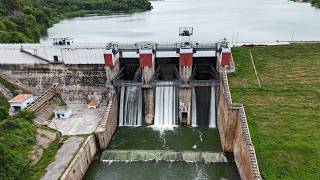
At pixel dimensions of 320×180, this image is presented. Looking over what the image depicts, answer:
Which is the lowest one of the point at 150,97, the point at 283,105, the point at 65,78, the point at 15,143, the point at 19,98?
the point at 15,143

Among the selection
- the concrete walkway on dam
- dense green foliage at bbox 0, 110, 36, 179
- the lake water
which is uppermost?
the lake water

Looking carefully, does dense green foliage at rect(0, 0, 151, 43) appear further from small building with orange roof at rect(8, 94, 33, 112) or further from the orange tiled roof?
small building with orange roof at rect(8, 94, 33, 112)

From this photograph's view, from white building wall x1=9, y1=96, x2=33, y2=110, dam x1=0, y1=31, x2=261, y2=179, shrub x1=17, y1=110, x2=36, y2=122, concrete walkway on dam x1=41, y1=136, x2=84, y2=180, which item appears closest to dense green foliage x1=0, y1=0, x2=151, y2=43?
dam x1=0, y1=31, x2=261, y2=179

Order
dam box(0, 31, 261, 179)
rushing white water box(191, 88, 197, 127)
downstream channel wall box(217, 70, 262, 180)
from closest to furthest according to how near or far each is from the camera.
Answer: downstream channel wall box(217, 70, 262, 180)
dam box(0, 31, 261, 179)
rushing white water box(191, 88, 197, 127)

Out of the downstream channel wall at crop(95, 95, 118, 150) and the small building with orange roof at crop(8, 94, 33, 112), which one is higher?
the small building with orange roof at crop(8, 94, 33, 112)

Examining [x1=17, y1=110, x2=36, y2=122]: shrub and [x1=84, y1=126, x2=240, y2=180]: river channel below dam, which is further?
[x1=17, y1=110, x2=36, y2=122]: shrub

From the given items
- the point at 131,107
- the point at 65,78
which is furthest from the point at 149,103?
the point at 65,78

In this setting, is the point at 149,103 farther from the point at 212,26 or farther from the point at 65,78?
the point at 212,26
